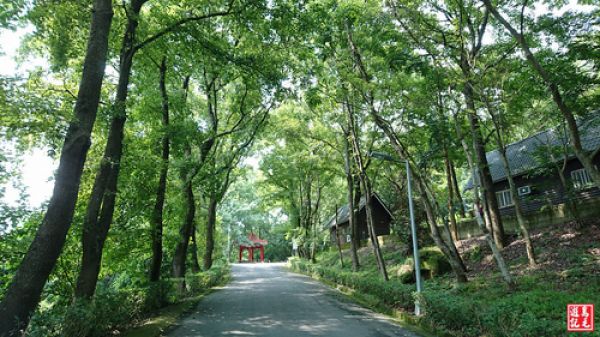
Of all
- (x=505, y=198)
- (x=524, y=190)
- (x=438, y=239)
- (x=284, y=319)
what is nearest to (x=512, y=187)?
(x=438, y=239)

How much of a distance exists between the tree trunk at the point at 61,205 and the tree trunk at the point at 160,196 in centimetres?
540

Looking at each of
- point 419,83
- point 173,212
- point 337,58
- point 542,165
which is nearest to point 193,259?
point 173,212

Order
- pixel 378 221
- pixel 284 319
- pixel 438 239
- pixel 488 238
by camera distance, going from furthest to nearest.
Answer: pixel 378 221 → pixel 438 239 → pixel 284 319 → pixel 488 238

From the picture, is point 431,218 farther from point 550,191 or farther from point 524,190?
point 524,190

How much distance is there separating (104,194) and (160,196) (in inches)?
141

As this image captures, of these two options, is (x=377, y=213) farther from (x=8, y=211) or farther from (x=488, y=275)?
(x=8, y=211)

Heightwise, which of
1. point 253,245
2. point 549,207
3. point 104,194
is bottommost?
point 549,207

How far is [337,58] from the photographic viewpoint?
14.8m

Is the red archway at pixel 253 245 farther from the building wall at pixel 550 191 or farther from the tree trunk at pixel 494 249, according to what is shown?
the tree trunk at pixel 494 249

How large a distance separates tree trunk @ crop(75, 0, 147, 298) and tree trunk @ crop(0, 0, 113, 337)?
1.43 m

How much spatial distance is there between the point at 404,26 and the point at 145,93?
9.21 meters

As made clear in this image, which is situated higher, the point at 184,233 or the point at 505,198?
the point at 505,198

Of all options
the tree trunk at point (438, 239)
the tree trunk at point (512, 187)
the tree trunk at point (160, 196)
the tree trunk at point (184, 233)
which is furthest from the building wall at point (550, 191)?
the tree trunk at point (160, 196)

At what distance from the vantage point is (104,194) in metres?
9.06
